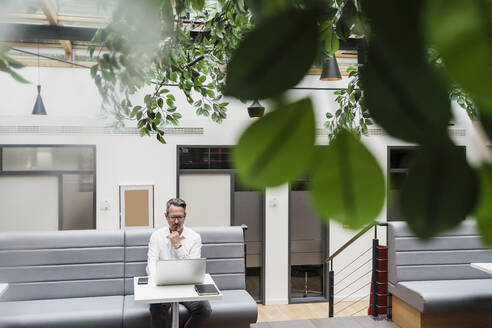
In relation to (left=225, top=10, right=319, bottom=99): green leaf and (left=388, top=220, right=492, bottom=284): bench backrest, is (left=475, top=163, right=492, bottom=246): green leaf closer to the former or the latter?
(left=225, top=10, right=319, bottom=99): green leaf

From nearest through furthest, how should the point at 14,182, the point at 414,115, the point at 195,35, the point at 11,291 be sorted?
the point at 414,115 < the point at 195,35 < the point at 11,291 < the point at 14,182

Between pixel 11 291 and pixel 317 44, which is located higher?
pixel 317 44

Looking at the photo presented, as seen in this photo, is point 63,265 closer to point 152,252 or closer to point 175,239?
point 152,252

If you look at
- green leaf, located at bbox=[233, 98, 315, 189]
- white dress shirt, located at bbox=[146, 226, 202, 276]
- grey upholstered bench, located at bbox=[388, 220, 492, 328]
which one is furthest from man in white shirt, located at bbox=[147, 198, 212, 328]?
green leaf, located at bbox=[233, 98, 315, 189]

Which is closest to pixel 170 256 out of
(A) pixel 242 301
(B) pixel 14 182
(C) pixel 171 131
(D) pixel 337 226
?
(A) pixel 242 301

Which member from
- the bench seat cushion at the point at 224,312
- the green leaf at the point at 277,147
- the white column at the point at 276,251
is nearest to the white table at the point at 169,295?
the bench seat cushion at the point at 224,312

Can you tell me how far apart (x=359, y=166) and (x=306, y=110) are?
0.08ft

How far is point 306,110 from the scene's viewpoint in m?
0.14

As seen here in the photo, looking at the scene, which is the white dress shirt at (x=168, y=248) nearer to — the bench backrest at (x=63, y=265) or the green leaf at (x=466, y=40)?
the bench backrest at (x=63, y=265)

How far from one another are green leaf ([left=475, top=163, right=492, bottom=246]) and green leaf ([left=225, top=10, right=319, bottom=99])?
0.20 ft

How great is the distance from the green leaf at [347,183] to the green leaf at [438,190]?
0.01m

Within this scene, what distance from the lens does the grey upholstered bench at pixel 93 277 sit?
3.89 m

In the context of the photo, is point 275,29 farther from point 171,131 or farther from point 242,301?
point 171,131

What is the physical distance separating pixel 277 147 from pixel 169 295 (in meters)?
3.43
